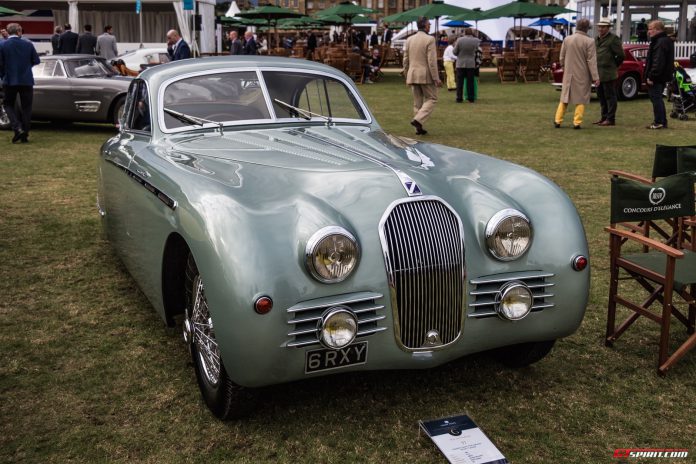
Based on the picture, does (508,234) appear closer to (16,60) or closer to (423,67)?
(423,67)

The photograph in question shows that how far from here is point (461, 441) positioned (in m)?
3.36

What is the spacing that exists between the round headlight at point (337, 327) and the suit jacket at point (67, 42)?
1926cm

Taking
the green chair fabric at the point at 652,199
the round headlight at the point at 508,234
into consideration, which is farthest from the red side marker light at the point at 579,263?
the green chair fabric at the point at 652,199

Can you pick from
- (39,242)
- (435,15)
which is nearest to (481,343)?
(39,242)

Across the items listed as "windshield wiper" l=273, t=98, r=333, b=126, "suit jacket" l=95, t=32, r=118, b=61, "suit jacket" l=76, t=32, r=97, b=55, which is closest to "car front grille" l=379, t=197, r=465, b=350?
"windshield wiper" l=273, t=98, r=333, b=126

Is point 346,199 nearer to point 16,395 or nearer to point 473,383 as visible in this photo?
point 473,383

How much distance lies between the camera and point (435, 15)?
87.7ft

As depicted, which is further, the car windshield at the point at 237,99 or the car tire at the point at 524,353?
the car windshield at the point at 237,99

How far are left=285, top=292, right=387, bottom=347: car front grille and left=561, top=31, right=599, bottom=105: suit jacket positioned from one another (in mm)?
11529

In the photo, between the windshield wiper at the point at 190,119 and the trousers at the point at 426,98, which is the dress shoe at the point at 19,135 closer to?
the trousers at the point at 426,98

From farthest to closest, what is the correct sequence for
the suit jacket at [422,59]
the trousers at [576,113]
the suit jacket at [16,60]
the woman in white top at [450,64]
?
the woman in white top at [450,64] → the trousers at [576,113] → the suit jacket at [422,59] → the suit jacket at [16,60]

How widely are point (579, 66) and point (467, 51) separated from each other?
6.14 metres

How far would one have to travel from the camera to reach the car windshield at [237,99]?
16.6ft

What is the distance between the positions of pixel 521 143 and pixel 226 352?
10220 millimetres
